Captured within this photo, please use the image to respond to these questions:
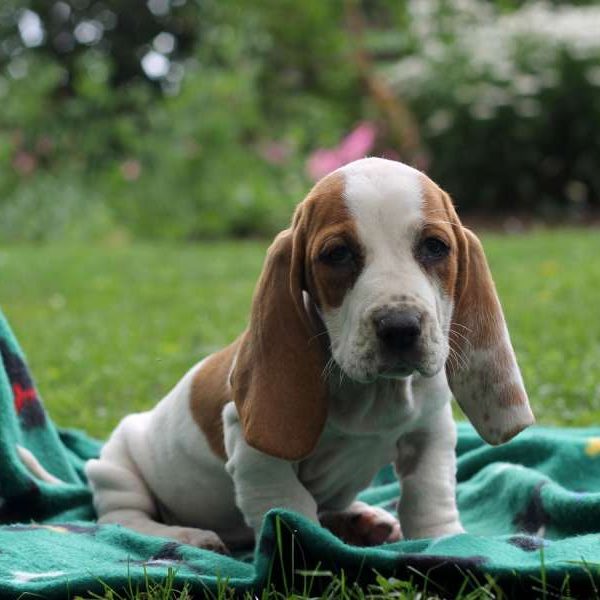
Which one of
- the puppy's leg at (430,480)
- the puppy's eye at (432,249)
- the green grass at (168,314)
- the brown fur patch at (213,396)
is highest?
the puppy's eye at (432,249)

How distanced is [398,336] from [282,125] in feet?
A: 40.9

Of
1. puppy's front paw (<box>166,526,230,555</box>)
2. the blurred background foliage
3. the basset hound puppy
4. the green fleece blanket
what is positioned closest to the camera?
the green fleece blanket

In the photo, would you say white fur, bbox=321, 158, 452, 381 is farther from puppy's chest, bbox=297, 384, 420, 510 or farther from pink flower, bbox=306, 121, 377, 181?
pink flower, bbox=306, 121, 377, 181

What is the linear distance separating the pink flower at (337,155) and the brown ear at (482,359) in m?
10.4

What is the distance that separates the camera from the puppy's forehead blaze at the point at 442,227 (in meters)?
2.93

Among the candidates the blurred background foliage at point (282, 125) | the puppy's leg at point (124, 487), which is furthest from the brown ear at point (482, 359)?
the blurred background foliage at point (282, 125)

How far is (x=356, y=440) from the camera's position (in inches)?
125

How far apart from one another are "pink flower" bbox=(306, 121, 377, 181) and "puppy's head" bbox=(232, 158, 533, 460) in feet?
34.2

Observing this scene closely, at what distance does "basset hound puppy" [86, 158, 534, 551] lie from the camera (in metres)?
2.86

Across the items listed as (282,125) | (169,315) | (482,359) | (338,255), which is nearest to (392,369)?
(338,255)

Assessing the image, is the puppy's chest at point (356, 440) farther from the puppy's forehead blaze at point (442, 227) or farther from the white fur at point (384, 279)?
the puppy's forehead blaze at point (442, 227)

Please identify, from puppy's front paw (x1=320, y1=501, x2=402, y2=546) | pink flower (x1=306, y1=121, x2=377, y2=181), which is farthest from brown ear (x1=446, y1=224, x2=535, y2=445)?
pink flower (x1=306, y1=121, x2=377, y2=181)

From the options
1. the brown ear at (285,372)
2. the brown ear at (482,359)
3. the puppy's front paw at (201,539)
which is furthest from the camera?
the puppy's front paw at (201,539)

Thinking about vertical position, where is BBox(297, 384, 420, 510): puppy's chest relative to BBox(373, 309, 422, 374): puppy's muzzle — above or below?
below
